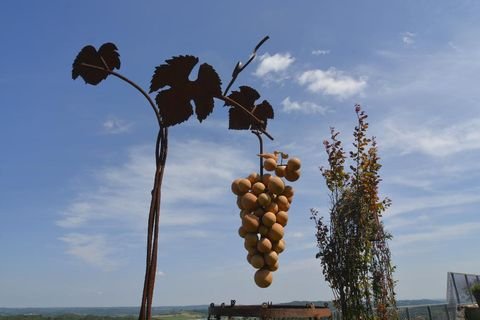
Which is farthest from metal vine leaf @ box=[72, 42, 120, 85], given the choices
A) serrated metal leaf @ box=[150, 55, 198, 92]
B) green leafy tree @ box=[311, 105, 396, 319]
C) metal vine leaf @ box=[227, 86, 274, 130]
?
green leafy tree @ box=[311, 105, 396, 319]

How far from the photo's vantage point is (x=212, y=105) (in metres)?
1.40

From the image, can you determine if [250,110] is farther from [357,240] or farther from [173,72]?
[357,240]

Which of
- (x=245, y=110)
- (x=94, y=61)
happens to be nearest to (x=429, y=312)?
(x=245, y=110)

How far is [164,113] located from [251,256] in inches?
25.7

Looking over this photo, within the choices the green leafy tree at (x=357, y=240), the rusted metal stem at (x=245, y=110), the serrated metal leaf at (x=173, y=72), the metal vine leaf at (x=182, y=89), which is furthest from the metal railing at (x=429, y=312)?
the serrated metal leaf at (x=173, y=72)

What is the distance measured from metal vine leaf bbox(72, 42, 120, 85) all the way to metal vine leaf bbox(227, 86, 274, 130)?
1.66ft

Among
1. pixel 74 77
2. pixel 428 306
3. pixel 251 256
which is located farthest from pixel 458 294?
pixel 74 77

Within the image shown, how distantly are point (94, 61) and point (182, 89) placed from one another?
30 centimetres

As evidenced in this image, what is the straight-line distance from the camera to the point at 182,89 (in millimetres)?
1360

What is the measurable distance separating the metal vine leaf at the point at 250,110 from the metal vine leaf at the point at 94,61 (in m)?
0.51

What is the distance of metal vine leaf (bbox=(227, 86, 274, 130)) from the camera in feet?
5.25

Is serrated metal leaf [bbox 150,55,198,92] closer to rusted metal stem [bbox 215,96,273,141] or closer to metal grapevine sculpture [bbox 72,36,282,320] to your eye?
metal grapevine sculpture [bbox 72,36,282,320]

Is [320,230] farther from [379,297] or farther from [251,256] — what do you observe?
[251,256]

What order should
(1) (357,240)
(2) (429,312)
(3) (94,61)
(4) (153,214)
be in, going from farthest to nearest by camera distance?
(2) (429,312) < (1) (357,240) < (3) (94,61) < (4) (153,214)
